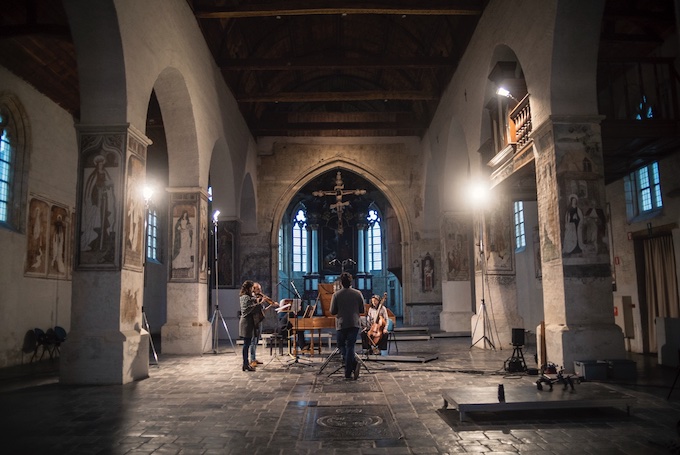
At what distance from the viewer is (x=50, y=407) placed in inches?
255

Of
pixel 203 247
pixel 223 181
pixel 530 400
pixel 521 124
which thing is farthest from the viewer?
pixel 223 181

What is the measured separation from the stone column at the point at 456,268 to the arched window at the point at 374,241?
1597 cm

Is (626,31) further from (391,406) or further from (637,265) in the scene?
(391,406)

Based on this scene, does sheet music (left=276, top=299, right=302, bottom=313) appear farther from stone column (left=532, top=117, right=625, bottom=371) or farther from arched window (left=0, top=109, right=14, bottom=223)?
arched window (left=0, top=109, right=14, bottom=223)

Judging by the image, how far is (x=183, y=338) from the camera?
12719 mm

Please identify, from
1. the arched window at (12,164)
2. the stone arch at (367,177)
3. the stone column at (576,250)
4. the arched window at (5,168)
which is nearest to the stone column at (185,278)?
the arched window at (12,164)

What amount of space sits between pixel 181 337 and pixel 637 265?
1024 cm

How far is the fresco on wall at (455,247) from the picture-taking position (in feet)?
59.3

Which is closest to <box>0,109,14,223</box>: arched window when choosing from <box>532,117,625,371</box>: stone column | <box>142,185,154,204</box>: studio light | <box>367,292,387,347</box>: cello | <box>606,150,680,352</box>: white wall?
<box>142,185,154,204</box>: studio light

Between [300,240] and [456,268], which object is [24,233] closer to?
[456,268]

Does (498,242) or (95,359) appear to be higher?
(498,242)

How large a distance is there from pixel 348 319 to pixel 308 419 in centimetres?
288

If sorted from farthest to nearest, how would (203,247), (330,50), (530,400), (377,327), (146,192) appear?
1. (330,50)
2. (203,247)
3. (377,327)
4. (146,192)
5. (530,400)

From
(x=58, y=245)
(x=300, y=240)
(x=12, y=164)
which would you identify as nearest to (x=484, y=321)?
(x=58, y=245)
